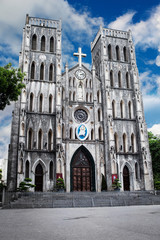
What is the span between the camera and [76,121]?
30.4 meters

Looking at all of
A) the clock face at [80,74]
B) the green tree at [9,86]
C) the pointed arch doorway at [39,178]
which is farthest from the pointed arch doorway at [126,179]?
the green tree at [9,86]

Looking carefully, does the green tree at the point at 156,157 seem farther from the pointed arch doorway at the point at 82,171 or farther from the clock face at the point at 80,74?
the clock face at the point at 80,74

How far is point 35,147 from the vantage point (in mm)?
27375

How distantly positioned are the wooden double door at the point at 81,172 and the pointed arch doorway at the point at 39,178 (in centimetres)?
387

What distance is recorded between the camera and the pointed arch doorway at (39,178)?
26.7 metres

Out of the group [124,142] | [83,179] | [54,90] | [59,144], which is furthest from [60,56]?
[83,179]

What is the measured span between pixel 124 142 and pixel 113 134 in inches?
95.8

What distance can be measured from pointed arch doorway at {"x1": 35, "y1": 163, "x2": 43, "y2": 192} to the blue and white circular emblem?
624cm

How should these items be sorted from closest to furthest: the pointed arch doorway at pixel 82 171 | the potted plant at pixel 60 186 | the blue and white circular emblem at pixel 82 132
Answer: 1. the potted plant at pixel 60 186
2. the pointed arch doorway at pixel 82 171
3. the blue and white circular emblem at pixel 82 132

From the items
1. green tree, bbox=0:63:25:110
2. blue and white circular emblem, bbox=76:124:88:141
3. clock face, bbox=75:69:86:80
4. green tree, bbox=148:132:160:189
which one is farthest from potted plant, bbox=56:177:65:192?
green tree, bbox=148:132:160:189

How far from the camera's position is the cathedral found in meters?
27.2

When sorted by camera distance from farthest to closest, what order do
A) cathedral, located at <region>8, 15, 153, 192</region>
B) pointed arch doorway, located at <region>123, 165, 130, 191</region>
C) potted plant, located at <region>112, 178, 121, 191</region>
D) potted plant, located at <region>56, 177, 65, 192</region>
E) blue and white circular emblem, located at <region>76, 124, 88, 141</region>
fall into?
blue and white circular emblem, located at <region>76, 124, 88, 141</region> < pointed arch doorway, located at <region>123, 165, 130, 191</region> < cathedral, located at <region>8, 15, 153, 192</region> < potted plant, located at <region>112, 178, 121, 191</region> < potted plant, located at <region>56, 177, 65, 192</region>

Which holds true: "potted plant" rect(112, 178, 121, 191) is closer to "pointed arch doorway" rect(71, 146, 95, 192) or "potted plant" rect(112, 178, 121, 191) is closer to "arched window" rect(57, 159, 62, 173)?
"pointed arch doorway" rect(71, 146, 95, 192)

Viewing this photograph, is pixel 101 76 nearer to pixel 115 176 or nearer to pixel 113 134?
pixel 113 134
